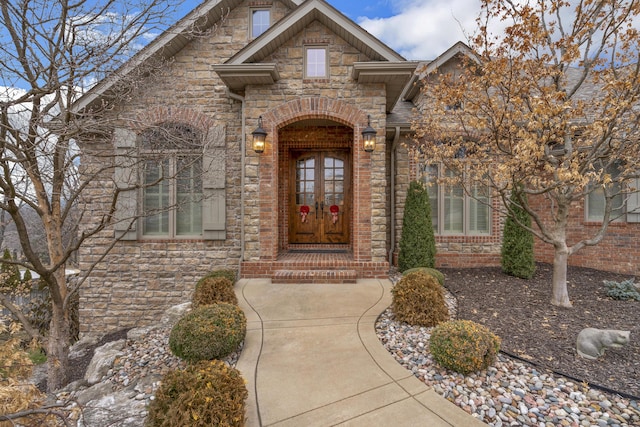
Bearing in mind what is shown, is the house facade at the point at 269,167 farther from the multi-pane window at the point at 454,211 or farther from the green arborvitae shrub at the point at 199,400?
the green arborvitae shrub at the point at 199,400

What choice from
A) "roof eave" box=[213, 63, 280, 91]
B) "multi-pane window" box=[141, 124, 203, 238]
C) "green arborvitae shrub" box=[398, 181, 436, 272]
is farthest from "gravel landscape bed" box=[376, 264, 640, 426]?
"multi-pane window" box=[141, 124, 203, 238]

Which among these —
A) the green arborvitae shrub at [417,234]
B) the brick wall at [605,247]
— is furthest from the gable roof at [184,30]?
the brick wall at [605,247]

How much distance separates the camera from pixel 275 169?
5.96 metres

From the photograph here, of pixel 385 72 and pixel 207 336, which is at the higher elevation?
pixel 385 72

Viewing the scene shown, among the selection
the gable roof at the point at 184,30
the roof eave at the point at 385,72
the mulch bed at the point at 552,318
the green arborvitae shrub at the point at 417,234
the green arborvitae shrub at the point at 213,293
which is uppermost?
the gable roof at the point at 184,30

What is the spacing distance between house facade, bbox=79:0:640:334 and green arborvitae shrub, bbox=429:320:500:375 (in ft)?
8.85

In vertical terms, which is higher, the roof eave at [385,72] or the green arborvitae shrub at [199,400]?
the roof eave at [385,72]

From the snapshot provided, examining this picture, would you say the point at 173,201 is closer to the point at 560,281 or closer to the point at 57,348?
the point at 57,348

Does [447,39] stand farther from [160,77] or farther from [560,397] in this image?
[560,397]

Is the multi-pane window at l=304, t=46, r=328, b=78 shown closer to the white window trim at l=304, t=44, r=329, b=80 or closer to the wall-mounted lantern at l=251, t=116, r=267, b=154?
the white window trim at l=304, t=44, r=329, b=80

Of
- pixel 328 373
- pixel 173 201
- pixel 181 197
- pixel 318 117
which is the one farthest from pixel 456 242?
pixel 173 201

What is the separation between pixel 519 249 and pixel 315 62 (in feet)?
18.7

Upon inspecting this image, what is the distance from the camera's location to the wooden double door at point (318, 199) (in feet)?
Answer: 24.6

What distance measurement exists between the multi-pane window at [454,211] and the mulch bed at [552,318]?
49.0 inches
